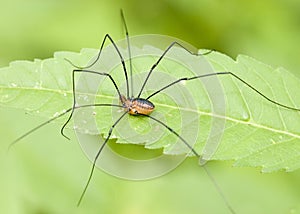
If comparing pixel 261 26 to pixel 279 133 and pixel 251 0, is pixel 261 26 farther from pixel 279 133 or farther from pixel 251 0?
pixel 279 133

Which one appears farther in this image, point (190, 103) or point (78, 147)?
point (78, 147)

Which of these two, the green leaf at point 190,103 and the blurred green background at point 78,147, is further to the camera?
the blurred green background at point 78,147

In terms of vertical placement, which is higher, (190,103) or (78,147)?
(78,147)

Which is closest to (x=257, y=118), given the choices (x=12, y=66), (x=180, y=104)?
(x=180, y=104)

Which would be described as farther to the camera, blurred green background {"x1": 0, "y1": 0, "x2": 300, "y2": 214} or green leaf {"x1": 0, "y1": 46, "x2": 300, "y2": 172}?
blurred green background {"x1": 0, "y1": 0, "x2": 300, "y2": 214}
